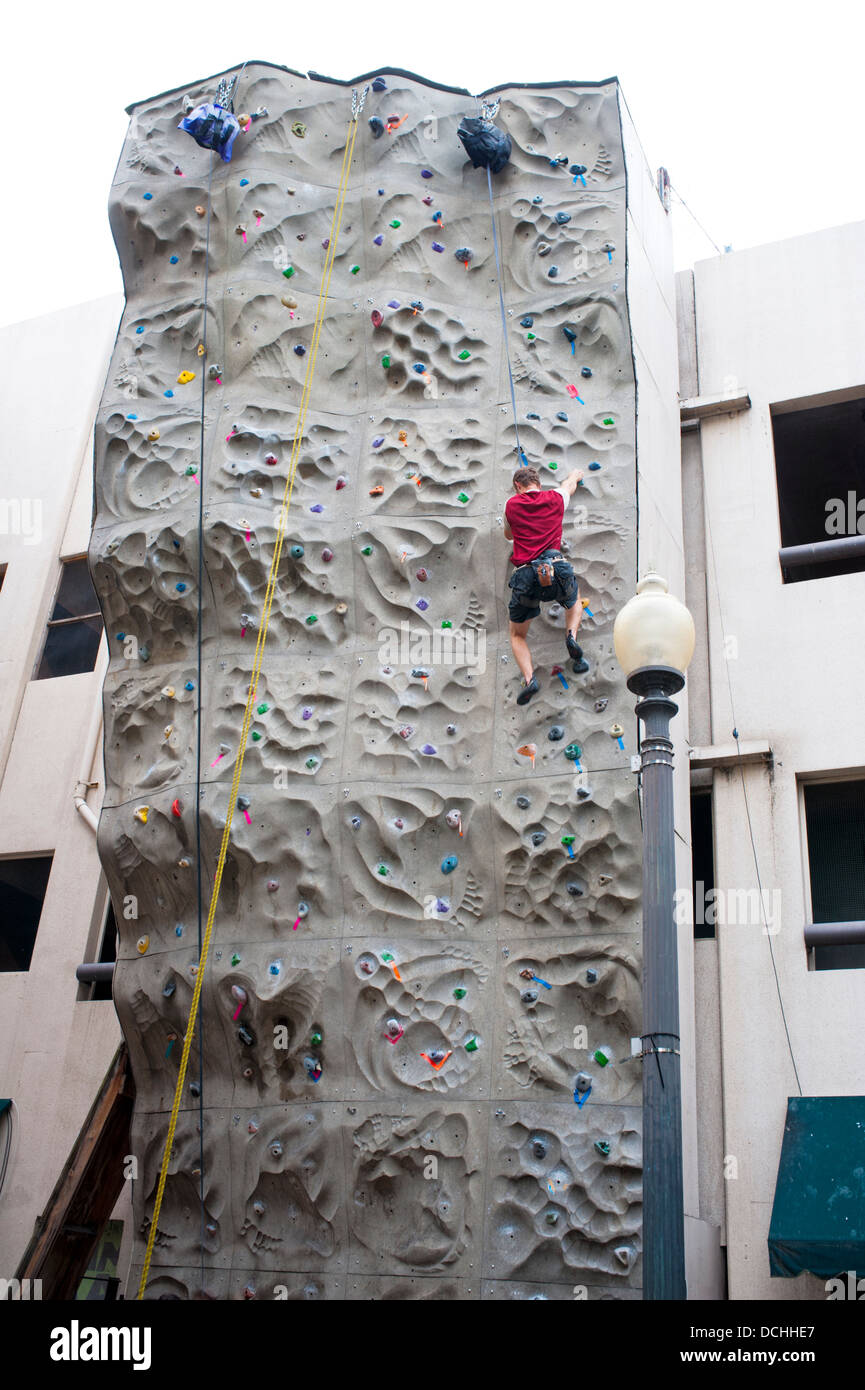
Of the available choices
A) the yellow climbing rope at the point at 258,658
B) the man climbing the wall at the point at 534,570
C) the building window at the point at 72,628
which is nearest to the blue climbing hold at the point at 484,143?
the yellow climbing rope at the point at 258,658

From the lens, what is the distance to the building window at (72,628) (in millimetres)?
13578

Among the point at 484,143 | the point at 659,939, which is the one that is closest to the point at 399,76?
the point at 484,143

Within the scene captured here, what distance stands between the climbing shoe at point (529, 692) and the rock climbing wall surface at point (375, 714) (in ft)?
0.35

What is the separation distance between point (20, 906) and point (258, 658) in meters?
5.18

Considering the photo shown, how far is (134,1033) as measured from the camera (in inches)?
360

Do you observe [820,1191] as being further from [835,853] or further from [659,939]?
[659,939]

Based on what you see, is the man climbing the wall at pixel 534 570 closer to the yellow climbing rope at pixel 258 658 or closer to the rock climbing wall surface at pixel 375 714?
the rock climbing wall surface at pixel 375 714

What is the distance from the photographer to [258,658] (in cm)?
923

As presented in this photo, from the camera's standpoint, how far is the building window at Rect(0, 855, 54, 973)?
12.8 m

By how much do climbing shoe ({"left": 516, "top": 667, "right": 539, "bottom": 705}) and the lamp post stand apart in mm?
2729

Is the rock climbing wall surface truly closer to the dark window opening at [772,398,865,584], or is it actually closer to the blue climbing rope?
the blue climbing rope

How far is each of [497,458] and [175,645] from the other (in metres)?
2.70
